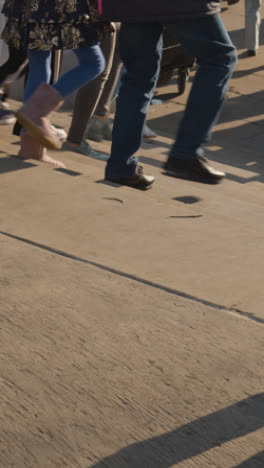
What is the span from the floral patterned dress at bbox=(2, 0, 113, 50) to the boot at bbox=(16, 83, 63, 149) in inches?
8.8

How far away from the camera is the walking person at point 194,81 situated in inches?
136

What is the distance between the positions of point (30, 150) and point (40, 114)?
31 cm

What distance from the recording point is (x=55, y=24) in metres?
3.90

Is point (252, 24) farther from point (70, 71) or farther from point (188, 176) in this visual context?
point (188, 176)

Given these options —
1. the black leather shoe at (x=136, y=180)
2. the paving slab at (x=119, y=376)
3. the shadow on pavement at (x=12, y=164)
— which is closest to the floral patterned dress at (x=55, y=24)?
the shadow on pavement at (x=12, y=164)

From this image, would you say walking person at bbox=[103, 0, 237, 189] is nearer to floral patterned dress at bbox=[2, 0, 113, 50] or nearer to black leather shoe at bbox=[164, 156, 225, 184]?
black leather shoe at bbox=[164, 156, 225, 184]

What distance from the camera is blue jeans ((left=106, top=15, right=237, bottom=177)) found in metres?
3.48

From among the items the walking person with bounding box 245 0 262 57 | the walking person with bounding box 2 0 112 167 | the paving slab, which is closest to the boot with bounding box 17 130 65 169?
the walking person with bounding box 2 0 112 167

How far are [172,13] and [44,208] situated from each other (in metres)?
0.93

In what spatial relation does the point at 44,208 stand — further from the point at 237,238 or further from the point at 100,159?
the point at 100,159

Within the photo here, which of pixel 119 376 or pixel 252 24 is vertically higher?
pixel 252 24

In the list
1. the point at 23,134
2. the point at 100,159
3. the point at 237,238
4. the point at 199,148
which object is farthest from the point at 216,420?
the point at 100,159

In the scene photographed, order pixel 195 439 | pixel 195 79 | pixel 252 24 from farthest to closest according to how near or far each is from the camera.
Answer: pixel 252 24 < pixel 195 79 < pixel 195 439

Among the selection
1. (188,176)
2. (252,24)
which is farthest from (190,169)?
(252,24)
